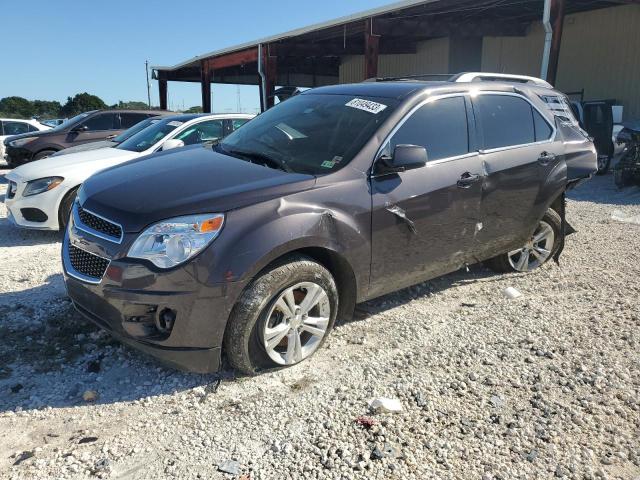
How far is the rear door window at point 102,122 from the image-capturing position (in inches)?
457

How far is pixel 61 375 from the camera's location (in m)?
3.20

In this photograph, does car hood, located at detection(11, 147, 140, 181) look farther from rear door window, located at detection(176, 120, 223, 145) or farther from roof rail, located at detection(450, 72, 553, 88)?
roof rail, located at detection(450, 72, 553, 88)

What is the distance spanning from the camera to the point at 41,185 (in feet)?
20.1

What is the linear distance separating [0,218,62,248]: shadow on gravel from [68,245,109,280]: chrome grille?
338cm

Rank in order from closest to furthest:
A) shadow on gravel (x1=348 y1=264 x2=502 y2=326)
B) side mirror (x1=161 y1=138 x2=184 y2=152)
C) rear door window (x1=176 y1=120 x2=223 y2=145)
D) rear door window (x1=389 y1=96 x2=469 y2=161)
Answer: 1. rear door window (x1=389 y1=96 x2=469 y2=161)
2. shadow on gravel (x1=348 y1=264 x2=502 y2=326)
3. side mirror (x1=161 y1=138 x2=184 y2=152)
4. rear door window (x1=176 y1=120 x2=223 y2=145)

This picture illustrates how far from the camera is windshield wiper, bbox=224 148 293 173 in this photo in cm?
347

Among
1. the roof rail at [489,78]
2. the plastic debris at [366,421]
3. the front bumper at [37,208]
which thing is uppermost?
the roof rail at [489,78]

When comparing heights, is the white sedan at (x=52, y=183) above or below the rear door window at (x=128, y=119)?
below

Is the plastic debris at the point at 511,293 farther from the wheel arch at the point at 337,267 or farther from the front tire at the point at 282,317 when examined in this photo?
the front tire at the point at 282,317

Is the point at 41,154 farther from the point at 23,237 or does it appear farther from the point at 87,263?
the point at 87,263

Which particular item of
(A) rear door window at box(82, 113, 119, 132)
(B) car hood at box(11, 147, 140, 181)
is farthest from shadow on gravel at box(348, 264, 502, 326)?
(A) rear door window at box(82, 113, 119, 132)

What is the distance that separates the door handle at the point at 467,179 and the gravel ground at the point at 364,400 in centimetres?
105

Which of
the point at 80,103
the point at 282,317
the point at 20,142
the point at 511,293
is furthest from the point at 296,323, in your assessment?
the point at 80,103

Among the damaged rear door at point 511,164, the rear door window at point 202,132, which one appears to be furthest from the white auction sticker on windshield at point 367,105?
the rear door window at point 202,132
